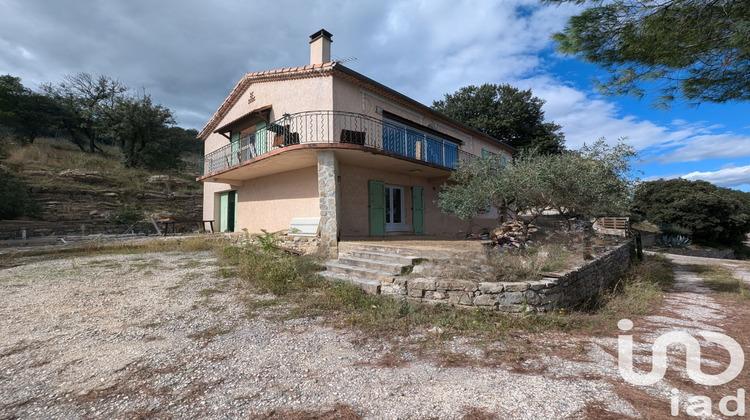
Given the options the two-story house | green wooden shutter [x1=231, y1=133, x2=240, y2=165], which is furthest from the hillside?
green wooden shutter [x1=231, y1=133, x2=240, y2=165]

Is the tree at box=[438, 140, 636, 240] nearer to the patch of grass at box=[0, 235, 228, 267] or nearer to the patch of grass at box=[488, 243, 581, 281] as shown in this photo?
the patch of grass at box=[488, 243, 581, 281]

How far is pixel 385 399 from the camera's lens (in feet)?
7.80

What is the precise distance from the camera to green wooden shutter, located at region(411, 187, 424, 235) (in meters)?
12.2

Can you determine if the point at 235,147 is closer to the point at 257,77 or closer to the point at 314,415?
the point at 257,77

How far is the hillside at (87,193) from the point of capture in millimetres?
14992

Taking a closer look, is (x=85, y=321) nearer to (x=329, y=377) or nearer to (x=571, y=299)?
(x=329, y=377)

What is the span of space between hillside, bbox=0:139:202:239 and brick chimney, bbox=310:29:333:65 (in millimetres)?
13282

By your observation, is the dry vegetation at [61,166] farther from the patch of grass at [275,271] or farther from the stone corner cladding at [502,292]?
the stone corner cladding at [502,292]

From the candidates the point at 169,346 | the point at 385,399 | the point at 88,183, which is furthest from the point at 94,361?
the point at 88,183

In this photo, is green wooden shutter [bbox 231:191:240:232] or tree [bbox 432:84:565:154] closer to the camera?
green wooden shutter [bbox 231:191:240:232]

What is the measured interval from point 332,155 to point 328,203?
136 cm

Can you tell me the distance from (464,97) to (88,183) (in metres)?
28.7

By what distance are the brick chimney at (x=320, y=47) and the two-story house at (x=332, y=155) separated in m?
0.04

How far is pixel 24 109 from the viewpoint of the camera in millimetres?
21109
